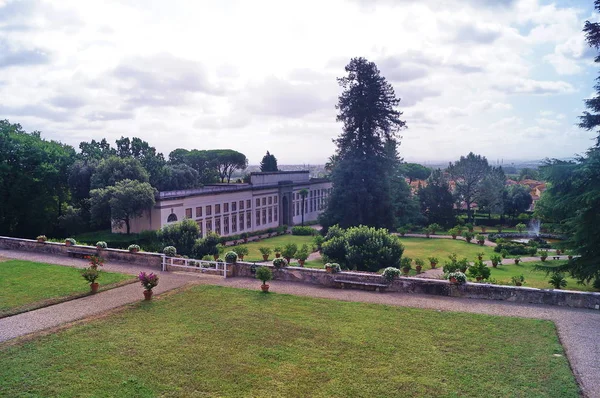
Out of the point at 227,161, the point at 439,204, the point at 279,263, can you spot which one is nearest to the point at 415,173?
the point at 227,161

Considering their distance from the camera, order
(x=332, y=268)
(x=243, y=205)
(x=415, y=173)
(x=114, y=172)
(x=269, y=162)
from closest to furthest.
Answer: (x=332, y=268), (x=114, y=172), (x=243, y=205), (x=269, y=162), (x=415, y=173)

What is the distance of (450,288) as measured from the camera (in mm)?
15344

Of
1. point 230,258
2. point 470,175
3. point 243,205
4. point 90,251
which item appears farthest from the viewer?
point 470,175

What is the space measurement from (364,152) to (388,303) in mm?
28179

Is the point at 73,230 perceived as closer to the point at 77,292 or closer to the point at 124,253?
the point at 124,253

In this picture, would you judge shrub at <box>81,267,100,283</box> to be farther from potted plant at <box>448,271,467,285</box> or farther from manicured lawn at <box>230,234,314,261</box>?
manicured lawn at <box>230,234,314,261</box>

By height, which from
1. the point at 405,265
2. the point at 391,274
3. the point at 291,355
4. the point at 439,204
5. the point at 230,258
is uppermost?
the point at 439,204

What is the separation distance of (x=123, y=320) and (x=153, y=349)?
8.47ft

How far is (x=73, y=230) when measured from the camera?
125 ft

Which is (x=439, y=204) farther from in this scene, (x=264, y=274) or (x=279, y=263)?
(x=264, y=274)

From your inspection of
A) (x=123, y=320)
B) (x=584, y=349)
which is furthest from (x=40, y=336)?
(x=584, y=349)

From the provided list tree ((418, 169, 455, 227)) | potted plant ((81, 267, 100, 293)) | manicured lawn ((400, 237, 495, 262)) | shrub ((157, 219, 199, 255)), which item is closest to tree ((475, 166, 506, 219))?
tree ((418, 169, 455, 227))

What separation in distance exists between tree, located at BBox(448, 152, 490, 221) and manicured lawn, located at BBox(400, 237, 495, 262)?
1697cm

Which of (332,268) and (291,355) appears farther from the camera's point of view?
(332,268)
